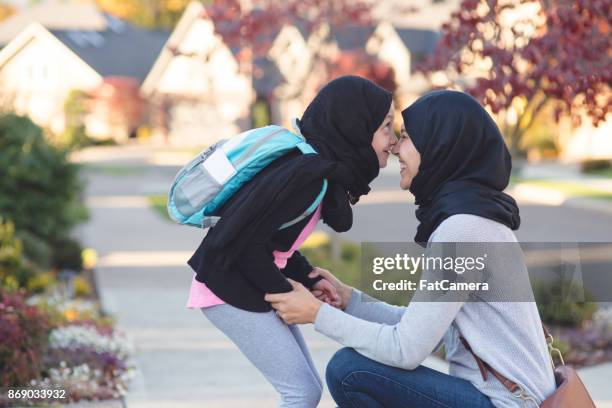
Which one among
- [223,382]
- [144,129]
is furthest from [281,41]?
[144,129]

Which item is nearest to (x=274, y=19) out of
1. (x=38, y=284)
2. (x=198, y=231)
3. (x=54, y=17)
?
(x=198, y=231)

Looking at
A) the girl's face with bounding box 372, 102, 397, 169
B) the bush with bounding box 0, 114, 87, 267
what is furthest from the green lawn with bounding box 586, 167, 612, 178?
the girl's face with bounding box 372, 102, 397, 169

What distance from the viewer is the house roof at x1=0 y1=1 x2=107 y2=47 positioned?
537 inches

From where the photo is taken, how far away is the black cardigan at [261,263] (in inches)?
127

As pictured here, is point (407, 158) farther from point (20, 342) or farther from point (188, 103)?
point (188, 103)

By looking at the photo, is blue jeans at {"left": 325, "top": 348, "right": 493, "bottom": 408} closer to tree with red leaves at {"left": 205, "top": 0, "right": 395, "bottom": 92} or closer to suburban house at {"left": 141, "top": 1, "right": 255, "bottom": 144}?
tree with red leaves at {"left": 205, "top": 0, "right": 395, "bottom": 92}

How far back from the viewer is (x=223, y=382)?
611cm

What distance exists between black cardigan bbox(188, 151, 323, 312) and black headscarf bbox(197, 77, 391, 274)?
0.03 meters

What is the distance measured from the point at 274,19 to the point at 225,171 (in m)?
8.87

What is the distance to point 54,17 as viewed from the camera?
25250 mm

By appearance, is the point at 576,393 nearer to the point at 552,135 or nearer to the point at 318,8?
the point at 318,8

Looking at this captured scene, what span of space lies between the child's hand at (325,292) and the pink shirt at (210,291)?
25cm

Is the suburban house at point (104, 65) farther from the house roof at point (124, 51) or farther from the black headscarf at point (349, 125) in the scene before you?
the black headscarf at point (349, 125)

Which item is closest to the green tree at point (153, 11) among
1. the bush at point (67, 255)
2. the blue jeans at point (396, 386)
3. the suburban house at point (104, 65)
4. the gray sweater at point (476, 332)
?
the suburban house at point (104, 65)
